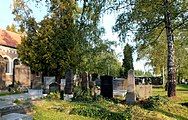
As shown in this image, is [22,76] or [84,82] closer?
[84,82]

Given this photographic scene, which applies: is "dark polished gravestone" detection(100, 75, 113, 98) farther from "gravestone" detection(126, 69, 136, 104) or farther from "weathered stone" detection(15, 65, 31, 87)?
"weathered stone" detection(15, 65, 31, 87)

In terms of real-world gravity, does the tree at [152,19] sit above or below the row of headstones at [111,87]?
above

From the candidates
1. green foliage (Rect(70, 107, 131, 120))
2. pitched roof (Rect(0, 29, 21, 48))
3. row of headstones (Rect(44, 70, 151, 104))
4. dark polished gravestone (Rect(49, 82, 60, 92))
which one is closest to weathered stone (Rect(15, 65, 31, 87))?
dark polished gravestone (Rect(49, 82, 60, 92))

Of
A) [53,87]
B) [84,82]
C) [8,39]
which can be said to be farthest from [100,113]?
[8,39]

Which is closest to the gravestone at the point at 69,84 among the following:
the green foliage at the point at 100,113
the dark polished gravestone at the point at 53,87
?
the dark polished gravestone at the point at 53,87

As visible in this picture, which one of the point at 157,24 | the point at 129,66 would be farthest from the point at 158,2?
the point at 129,66

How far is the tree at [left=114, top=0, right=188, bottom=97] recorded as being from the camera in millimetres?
24091

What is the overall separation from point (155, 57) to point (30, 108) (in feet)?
110

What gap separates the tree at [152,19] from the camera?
79.0ft

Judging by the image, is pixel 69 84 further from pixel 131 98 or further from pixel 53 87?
pixel 131 98

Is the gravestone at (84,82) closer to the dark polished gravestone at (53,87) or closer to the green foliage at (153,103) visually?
the dark polished gravestone at (53,87)

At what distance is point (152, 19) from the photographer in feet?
84.0

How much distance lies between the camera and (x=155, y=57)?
46688 mm

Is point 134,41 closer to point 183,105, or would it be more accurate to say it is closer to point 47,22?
point 183,105
